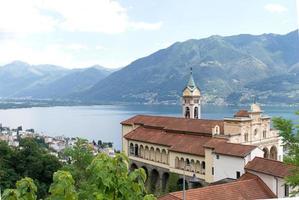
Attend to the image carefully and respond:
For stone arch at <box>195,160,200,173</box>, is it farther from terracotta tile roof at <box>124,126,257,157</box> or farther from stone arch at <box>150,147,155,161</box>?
stone arch at <box>150,147,155,161</box>

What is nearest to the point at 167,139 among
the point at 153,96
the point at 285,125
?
the point at 153,96

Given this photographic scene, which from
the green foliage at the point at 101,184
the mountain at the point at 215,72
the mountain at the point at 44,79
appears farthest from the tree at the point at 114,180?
the mountain at the point at 215,72

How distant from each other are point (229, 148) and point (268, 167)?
1.72m

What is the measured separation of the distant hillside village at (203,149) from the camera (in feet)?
29.9

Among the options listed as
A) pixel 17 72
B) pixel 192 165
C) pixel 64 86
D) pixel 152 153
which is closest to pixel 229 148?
pixel 192 165

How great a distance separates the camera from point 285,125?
3947mm

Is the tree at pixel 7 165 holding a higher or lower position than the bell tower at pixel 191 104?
lower

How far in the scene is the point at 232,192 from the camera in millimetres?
7395

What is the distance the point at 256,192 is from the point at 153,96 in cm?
289

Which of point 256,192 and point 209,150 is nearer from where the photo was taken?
point 256,192

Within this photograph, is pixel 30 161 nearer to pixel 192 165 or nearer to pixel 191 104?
pixel 192 165

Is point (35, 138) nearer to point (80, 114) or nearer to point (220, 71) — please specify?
point (80, 114)

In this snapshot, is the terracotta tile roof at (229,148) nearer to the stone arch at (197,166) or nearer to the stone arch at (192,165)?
the stone arch at (197,166)

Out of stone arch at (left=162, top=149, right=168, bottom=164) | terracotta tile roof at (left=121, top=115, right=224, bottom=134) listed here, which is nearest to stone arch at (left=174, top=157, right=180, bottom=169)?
stone arch at (left=162, top=149, right=168, bottom=164)
